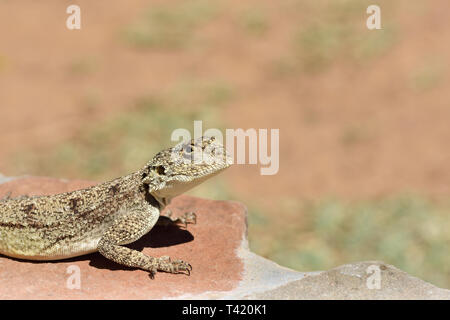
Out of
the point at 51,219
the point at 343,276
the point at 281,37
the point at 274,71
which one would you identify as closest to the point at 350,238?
the point at 343,276

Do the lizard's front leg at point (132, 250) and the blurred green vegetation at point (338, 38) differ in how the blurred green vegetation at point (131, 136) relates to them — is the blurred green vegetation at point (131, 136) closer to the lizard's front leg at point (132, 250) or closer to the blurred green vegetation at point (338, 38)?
the blurred green vegetation at point (338, 38)

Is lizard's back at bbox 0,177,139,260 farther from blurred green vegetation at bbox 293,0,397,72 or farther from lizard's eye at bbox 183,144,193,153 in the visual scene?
blurred green vegetation at bbox 293,0,397,72

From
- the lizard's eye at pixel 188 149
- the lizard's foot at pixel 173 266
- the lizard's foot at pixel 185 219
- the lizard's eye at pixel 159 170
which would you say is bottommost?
the lizard's foot at pixel 173 266

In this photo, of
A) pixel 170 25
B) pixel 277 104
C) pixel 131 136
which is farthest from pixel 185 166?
pixel 170 25

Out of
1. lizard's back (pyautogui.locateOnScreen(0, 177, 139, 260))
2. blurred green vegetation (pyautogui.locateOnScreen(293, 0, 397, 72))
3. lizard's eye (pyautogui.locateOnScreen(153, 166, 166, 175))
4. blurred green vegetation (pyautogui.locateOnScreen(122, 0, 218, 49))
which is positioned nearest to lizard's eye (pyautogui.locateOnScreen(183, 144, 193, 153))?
lizard's eye (pyautogui.locateOnScreen(153, 166, 166, 175))

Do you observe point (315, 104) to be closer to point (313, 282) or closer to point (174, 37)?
point (174, 37)

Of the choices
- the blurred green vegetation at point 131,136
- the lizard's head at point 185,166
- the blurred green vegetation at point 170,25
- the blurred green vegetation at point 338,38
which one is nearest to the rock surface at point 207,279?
the lizard's head at point 185,166

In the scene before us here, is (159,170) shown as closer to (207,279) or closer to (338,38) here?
(207,279)
